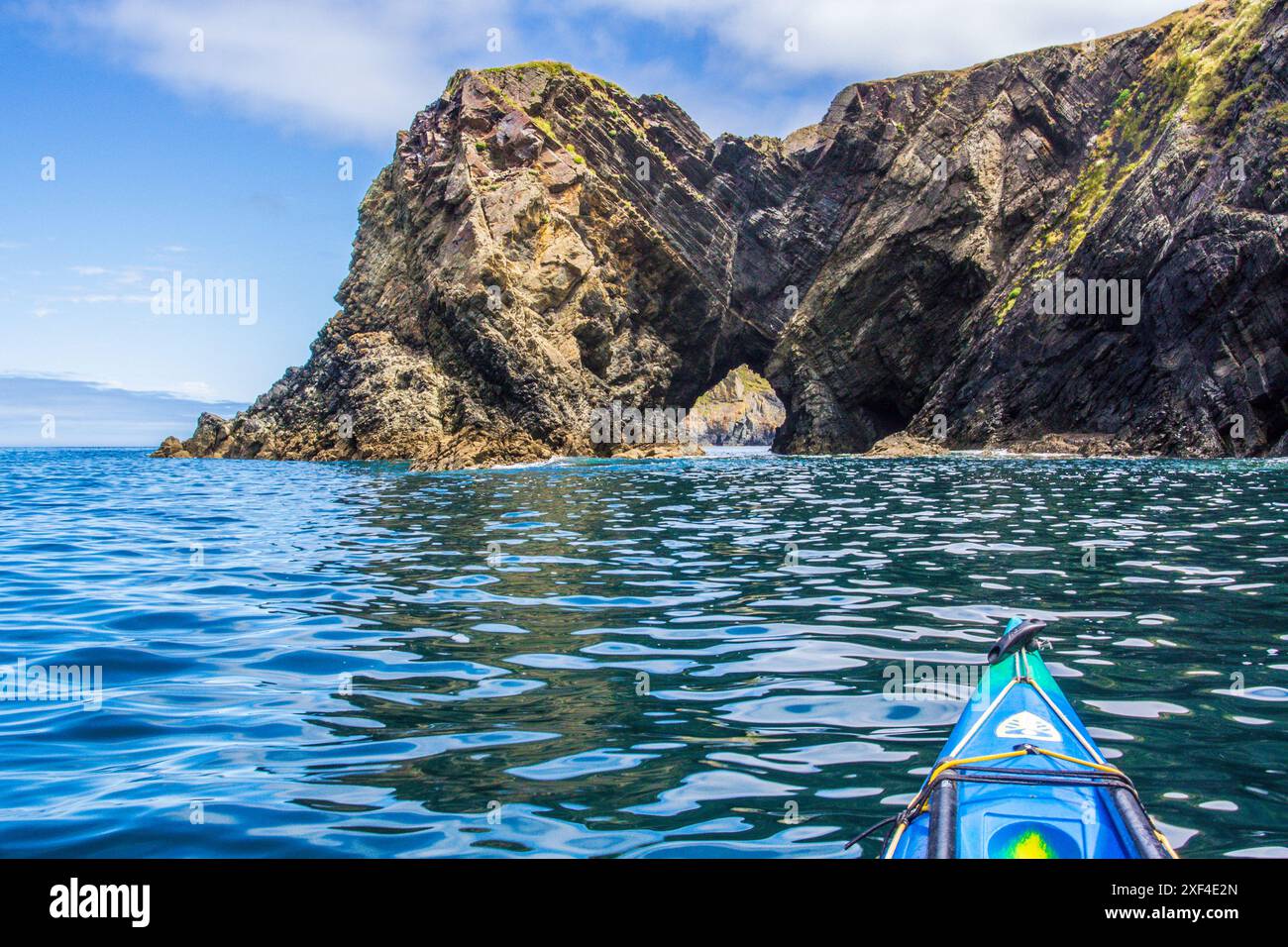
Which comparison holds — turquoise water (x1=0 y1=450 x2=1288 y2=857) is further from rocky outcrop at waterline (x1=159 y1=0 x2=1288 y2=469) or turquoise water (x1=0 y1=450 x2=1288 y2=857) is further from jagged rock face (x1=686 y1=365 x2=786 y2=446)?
jagged rock face (x1=686 y1=365 x2=786 y2=446)

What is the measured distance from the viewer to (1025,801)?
3.89 metres

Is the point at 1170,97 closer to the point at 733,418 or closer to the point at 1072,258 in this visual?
the point at 1072,258

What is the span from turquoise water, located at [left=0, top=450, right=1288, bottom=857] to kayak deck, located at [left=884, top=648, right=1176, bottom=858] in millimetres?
602

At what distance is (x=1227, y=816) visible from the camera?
4562mm

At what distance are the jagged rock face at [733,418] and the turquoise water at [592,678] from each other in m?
147

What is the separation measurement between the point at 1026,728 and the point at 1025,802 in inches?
40.2

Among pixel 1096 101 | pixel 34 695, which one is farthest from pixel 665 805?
pixel 1096 101

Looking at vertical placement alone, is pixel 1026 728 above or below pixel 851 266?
below

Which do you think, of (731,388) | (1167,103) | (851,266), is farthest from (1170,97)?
(731,388)

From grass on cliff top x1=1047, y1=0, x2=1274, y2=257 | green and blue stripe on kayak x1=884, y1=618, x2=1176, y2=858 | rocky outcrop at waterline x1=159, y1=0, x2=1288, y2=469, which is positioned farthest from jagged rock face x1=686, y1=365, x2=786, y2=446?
green and blue stripe on kayak x1=884, y1=618, x2=1176, y2=858

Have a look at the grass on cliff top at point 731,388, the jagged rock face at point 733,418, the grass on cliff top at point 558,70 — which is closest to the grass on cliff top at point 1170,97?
the grass on cliff top at point 558,70
